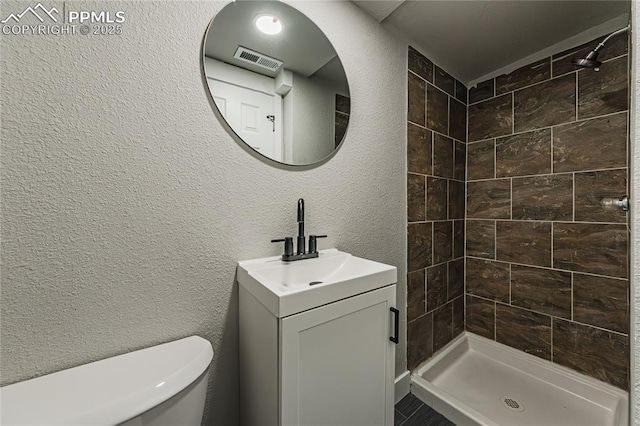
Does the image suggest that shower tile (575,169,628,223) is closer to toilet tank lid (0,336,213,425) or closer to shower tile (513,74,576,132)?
shower tile (513,74,576,132)

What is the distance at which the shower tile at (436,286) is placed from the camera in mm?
1715

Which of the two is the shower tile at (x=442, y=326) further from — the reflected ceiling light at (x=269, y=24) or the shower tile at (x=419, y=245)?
the reflected ceiling light at (x=269, y=24)

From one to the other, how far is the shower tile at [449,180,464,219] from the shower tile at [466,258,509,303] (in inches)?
15.5

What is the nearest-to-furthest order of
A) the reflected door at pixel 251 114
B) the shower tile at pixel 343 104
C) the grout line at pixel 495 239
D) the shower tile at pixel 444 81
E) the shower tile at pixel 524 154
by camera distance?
the reflected door at pixel 251 114 < the shower tile at pixel 343 104 < the shower tile at pixel 524 154 < the shower tile at pixel 444 81 < the grout line at pixel 495 239

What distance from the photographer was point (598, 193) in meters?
1.48

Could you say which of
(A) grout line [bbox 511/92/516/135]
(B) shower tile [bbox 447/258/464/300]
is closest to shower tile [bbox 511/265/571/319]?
(B) shower tile [bbox 447/258/464/300]

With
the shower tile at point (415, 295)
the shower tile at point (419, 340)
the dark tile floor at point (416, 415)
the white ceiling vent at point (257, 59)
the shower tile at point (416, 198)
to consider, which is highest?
the white ceiling vent at point (257, 59)

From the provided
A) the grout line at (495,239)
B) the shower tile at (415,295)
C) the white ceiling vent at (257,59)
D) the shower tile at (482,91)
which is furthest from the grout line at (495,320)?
the white ceiling vent at (257,59)

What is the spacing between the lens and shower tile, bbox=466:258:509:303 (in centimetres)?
184

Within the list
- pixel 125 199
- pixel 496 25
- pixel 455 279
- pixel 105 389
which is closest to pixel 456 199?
pixel 455 279

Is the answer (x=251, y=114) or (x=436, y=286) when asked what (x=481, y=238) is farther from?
(x=251, y=114)

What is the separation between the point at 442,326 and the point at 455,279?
365 mm

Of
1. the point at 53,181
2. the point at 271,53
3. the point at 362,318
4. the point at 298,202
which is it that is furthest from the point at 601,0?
the point at 53,181

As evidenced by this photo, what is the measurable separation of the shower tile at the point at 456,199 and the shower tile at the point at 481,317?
26.3 inches
